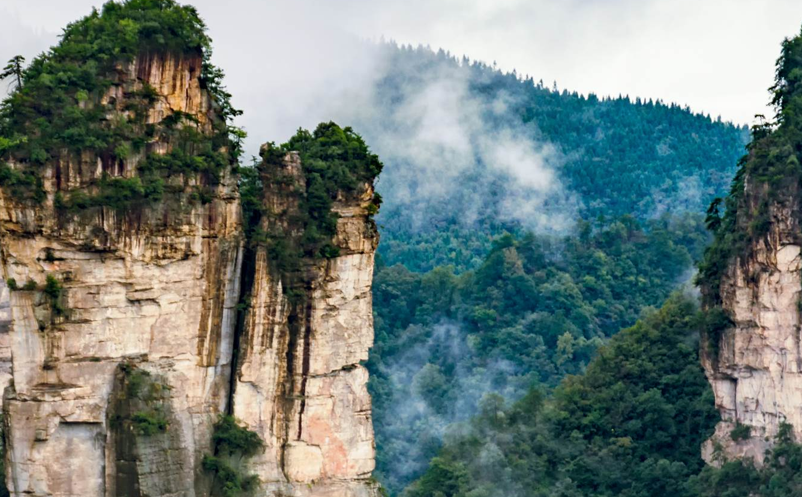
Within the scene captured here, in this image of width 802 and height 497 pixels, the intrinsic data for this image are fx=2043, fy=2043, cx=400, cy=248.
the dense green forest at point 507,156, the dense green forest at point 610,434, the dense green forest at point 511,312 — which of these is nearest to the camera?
the dense green forest at point 610,434

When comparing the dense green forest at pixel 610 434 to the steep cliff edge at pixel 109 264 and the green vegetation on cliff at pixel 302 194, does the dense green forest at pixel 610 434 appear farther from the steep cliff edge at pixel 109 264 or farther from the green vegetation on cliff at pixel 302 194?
the steep cliff edge at pixel 109 264

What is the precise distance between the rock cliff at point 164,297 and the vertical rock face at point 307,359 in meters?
0.04

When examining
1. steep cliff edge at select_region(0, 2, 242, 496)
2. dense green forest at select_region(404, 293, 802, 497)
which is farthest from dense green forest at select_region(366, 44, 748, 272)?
steep cliff edge at select_region(0, 2, 242, 496)

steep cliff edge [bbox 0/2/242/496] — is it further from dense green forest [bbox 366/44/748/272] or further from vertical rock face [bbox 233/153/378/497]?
dense green forest [bbox 366/44/748/272]

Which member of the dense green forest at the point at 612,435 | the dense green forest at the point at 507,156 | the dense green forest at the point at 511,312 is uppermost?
the dense green forest at the point at 507,156

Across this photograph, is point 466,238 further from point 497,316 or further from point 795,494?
point 795,494

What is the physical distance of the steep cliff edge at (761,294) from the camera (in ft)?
205

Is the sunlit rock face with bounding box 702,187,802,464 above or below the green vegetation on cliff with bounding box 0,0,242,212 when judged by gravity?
below

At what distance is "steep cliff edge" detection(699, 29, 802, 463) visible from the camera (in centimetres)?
6250

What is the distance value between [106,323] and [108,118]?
4838mm

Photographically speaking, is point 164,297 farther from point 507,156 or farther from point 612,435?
point 507,156

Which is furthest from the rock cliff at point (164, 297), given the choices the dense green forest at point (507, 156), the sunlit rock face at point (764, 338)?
the dense green forest at point (507, 156)

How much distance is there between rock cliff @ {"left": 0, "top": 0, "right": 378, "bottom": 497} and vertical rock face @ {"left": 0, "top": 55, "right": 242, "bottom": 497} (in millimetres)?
36

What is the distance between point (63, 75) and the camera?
157 ft
